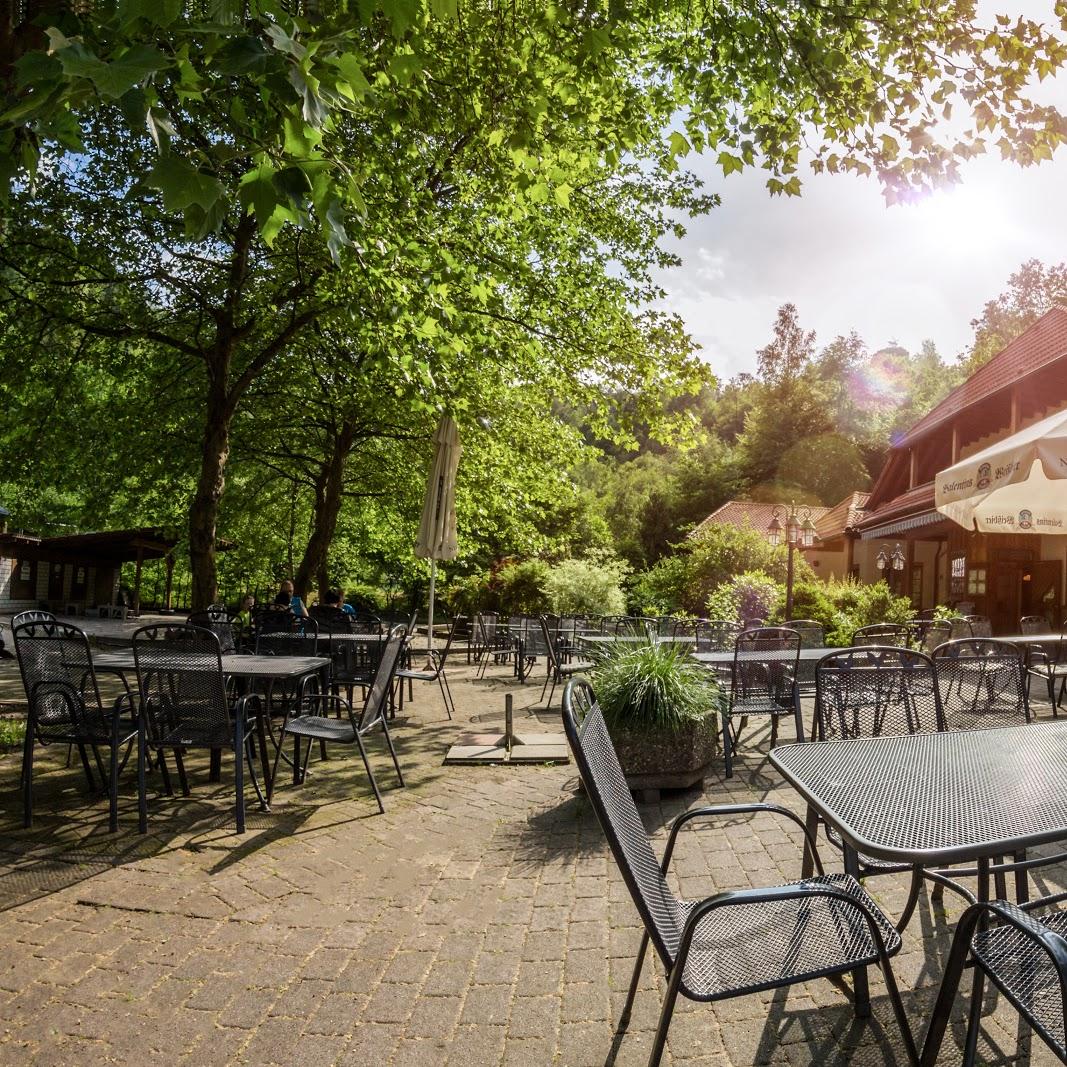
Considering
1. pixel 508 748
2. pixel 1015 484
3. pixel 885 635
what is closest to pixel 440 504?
pixel 508 748

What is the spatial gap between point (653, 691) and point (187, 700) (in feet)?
8.95

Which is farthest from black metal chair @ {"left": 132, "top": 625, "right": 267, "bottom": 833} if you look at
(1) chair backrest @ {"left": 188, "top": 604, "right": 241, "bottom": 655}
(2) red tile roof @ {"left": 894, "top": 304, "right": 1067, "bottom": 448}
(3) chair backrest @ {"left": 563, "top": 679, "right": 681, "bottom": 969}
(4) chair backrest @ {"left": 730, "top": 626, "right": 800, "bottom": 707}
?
(2) red tile roof @ {"left": 894, "top": 304, "right": 1067, "bottom": 448}

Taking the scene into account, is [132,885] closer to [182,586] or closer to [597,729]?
[597,729]

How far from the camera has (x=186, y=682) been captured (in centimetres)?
443

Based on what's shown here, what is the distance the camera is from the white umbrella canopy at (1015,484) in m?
5.79

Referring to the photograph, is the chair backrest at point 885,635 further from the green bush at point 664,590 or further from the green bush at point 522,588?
the green bush at point 522,588

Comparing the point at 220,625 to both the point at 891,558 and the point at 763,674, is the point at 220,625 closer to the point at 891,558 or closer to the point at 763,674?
the point at 763,674

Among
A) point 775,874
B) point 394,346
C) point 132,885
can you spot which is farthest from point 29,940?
point 394,346

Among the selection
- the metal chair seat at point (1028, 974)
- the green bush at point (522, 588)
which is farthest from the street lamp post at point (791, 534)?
the metal chair seat at point (1028, 974)

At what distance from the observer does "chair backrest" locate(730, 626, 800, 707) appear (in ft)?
19.8

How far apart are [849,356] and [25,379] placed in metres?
55.2

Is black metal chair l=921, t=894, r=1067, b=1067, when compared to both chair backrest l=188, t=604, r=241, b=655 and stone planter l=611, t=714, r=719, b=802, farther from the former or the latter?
chair backrest l=188, t=604, r=241, b=655

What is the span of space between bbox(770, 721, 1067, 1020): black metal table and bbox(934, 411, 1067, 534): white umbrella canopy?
11.4 ft

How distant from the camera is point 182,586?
38.2m
